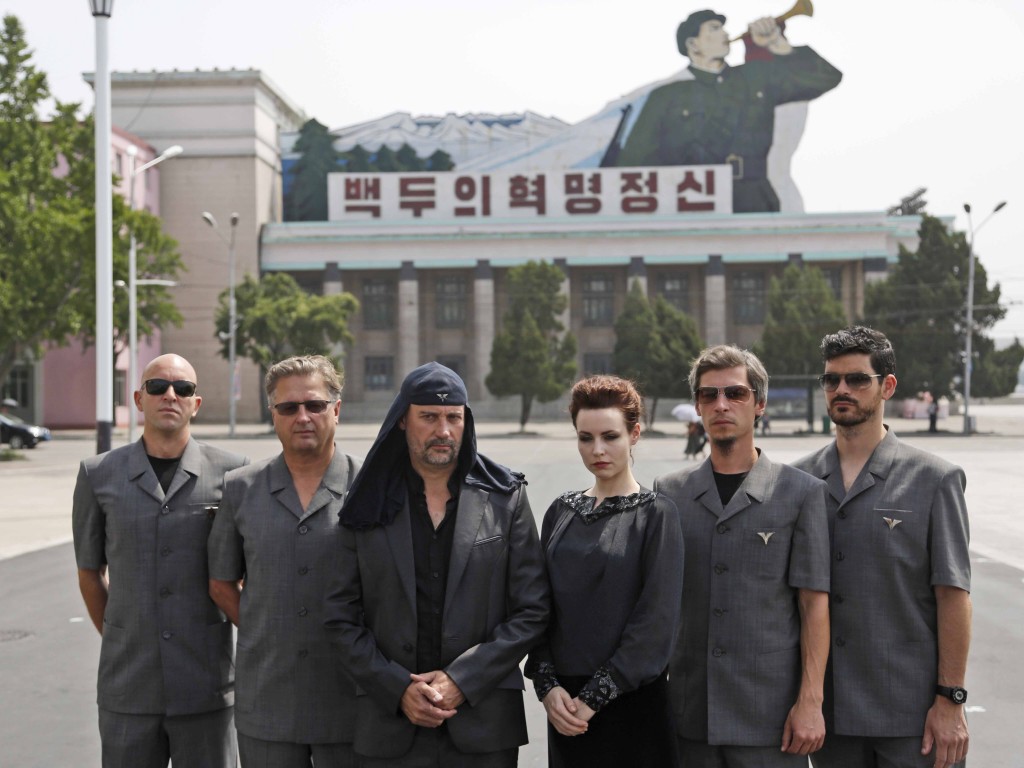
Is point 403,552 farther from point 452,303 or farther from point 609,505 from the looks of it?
point 452,303

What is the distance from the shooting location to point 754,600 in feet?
11.7

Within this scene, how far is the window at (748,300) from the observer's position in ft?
216

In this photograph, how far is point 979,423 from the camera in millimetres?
56969

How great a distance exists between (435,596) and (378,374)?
207 ft

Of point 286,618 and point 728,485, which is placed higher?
point 728,485

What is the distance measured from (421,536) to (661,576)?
0.85 meters

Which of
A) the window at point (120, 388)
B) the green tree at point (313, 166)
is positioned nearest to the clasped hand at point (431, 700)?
the window at point (120, 388)

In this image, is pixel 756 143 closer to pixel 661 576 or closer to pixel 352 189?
pixel 352 189

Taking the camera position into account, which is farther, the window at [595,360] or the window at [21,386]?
the window at [595,360]

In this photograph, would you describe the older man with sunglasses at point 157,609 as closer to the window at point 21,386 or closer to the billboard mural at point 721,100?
the window at point 21,386

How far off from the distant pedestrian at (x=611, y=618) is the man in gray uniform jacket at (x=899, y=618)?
2.23 feet

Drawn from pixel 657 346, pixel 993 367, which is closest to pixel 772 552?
pixel 657 346

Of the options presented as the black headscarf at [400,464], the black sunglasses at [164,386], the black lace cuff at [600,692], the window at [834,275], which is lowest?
the black lace cuff at [600,692]

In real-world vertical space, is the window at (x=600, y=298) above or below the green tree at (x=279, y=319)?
above
